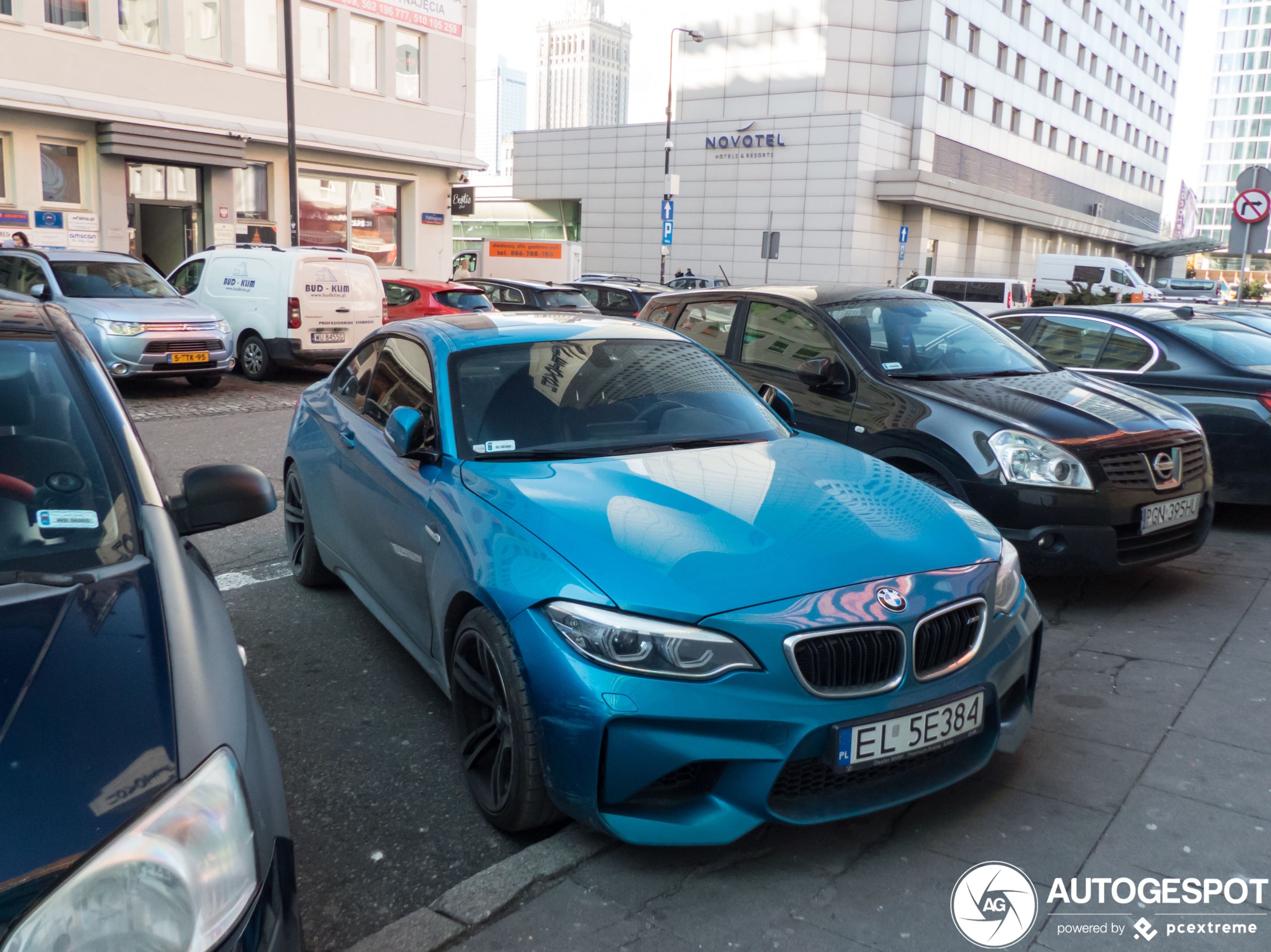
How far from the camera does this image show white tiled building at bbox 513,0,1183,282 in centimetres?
4253

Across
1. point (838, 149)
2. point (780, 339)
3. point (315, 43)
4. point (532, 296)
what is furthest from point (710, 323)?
point (838, 149)

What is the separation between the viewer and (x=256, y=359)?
589 inches

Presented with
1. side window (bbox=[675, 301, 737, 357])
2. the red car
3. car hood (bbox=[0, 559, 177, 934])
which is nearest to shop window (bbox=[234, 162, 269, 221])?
the red car

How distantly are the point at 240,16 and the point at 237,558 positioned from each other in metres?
21.5

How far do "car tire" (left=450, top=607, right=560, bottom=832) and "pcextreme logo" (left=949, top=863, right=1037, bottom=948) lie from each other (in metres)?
1.10

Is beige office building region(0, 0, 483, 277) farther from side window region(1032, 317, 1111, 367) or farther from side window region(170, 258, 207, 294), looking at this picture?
side window region(1032, 317, 1111, 367)

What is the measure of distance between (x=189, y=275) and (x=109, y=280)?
2.89 meters

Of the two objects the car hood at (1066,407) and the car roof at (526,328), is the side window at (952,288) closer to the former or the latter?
the car hood at (1066,407)

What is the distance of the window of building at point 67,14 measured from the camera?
67.2ft

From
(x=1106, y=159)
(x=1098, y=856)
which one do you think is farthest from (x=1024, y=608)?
(x=1106, y=159)

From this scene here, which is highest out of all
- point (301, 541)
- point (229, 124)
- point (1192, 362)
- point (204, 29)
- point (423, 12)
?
point (423, 12)

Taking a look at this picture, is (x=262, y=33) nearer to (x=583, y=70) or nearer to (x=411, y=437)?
(x=411, y=437)

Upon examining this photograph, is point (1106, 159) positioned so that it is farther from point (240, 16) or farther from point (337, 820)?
point (337, 820)

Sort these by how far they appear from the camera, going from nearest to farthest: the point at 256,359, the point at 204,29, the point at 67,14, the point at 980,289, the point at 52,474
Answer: the point at 52,474, the point at 256,359, the point at 67,14, the point at 204,29, the point at 980,289
